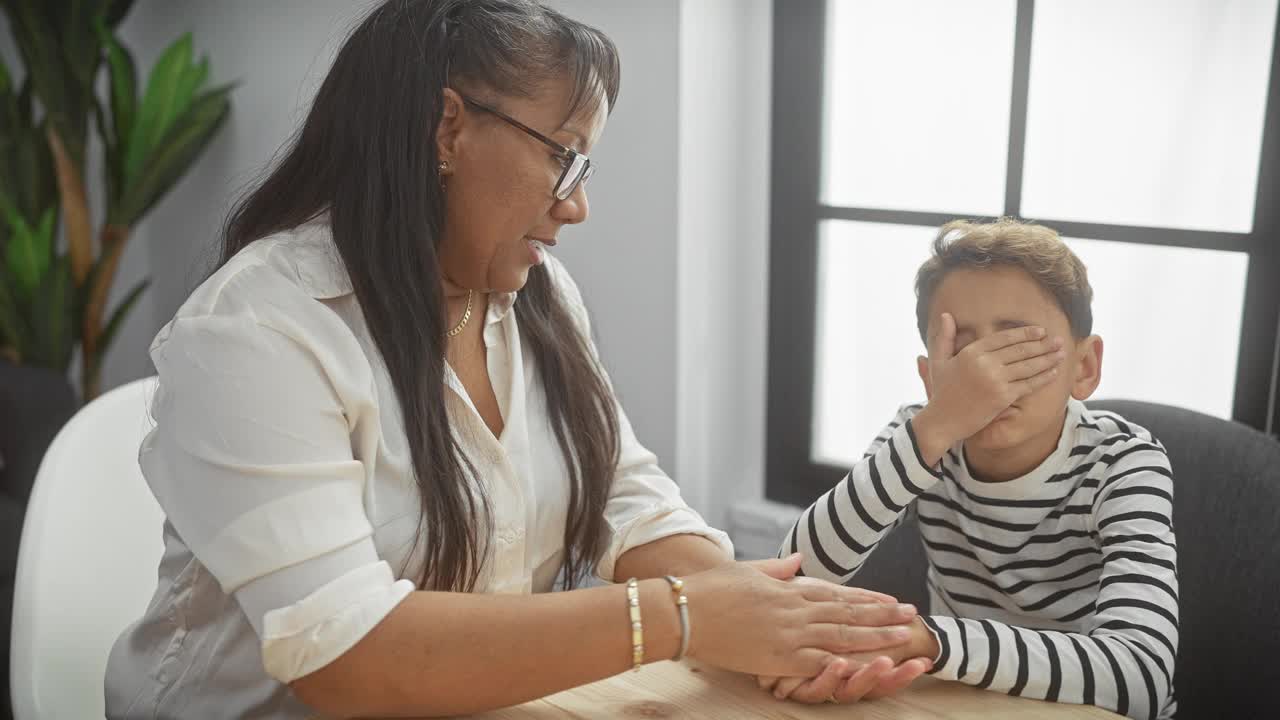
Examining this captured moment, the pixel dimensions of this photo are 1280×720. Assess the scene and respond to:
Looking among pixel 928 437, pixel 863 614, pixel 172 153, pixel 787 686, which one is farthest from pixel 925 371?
pixel 172 153

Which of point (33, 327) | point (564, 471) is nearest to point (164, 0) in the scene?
point (33, 327)

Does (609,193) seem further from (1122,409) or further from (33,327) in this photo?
(33,327)

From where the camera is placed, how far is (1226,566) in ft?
4.72

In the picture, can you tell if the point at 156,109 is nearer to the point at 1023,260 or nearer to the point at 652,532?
the point at 652,532

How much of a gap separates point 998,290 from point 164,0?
2.88m

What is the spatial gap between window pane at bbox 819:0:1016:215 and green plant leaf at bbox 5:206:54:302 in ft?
6.32

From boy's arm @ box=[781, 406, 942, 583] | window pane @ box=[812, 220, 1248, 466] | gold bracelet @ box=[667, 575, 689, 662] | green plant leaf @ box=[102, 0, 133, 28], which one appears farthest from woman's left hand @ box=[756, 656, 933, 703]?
green plant leaf @ box=[102, 0, 133, 28]

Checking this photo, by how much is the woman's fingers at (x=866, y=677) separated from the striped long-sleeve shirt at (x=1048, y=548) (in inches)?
3.1

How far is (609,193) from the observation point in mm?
2424

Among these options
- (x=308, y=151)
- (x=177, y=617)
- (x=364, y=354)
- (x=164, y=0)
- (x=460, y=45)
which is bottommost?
(x=177, y=617)

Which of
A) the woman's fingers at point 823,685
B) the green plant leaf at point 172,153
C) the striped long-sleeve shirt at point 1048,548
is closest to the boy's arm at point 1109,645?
the striped long-sleeve shirt at point 1048,548

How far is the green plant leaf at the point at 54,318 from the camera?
9.59 feet

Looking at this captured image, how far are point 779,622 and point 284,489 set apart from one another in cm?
49

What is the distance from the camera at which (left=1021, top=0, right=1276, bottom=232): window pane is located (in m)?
1.95
